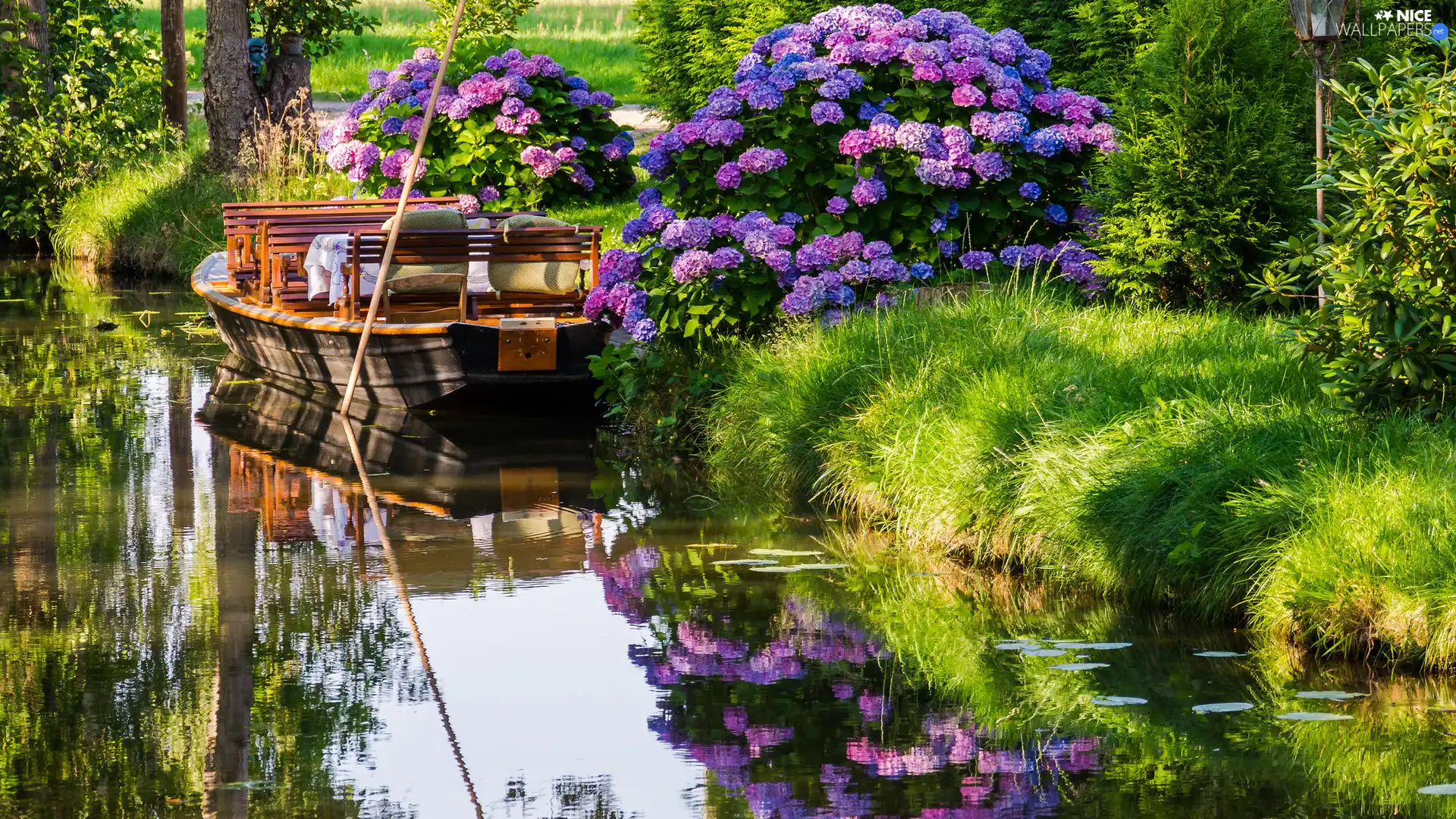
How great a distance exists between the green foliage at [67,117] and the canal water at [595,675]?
49.4 feet

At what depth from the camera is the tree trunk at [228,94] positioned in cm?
2270

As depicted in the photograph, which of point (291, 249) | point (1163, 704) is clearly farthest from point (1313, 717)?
point (291, 249)

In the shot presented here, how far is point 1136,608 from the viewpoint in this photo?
7719 mm

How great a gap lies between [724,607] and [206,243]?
14.9 m

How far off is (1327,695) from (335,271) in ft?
28.8

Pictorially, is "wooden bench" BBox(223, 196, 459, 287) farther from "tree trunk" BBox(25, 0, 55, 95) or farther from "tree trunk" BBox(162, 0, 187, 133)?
"tree trunk" BBox(162, 0, 187, 133)

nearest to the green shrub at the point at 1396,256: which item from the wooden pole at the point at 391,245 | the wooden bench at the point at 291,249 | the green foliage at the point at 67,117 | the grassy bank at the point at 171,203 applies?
the wooden pole at the point at 391,245

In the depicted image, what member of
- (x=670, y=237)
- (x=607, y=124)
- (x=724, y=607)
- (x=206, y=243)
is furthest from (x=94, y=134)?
(x=724, y=607)

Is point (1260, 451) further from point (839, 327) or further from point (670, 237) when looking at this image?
point (670, 237)

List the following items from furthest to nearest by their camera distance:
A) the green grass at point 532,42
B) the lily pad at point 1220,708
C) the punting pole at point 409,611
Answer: the green grass at point 532,42 → the lily pad at point 1220,708 → the punting pole at point 409,611

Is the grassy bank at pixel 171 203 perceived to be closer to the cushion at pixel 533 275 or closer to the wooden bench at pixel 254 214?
the wooden bench at pixel 254 214

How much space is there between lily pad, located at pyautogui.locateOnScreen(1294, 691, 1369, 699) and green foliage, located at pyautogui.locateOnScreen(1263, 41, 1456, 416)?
170 cm

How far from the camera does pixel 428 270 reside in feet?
42.7

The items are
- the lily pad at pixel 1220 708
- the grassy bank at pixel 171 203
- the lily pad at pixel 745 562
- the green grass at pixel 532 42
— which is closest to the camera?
the lily pad at pixel 1220 708
